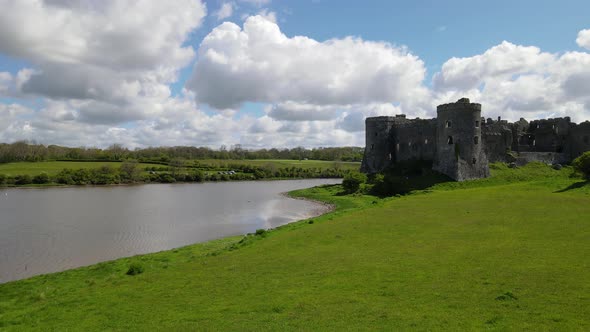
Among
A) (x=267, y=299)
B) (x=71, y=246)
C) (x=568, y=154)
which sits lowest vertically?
(x=71, y=246)

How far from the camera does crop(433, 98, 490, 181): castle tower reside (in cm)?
4478

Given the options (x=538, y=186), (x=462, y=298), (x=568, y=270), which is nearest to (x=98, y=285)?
(x=462, y=298)

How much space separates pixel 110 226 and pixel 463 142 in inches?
1415

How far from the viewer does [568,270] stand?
11.7 m

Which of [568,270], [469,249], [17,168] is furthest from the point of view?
[17,168]

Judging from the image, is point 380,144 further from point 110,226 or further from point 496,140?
point 110,226

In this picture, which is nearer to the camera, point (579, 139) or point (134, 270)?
point (134, 270)

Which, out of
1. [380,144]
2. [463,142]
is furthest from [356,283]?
[380,144]

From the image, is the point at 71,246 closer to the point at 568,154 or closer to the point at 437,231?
the point at 437,231

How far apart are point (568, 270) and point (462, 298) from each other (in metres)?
3.88

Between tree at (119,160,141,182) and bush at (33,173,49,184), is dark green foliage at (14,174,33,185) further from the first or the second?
tree at (119,160,141,182)

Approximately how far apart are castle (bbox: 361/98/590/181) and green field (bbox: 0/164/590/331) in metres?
22.2

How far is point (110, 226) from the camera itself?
33.8 meters

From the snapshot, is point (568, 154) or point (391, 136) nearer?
point (568, 154)
